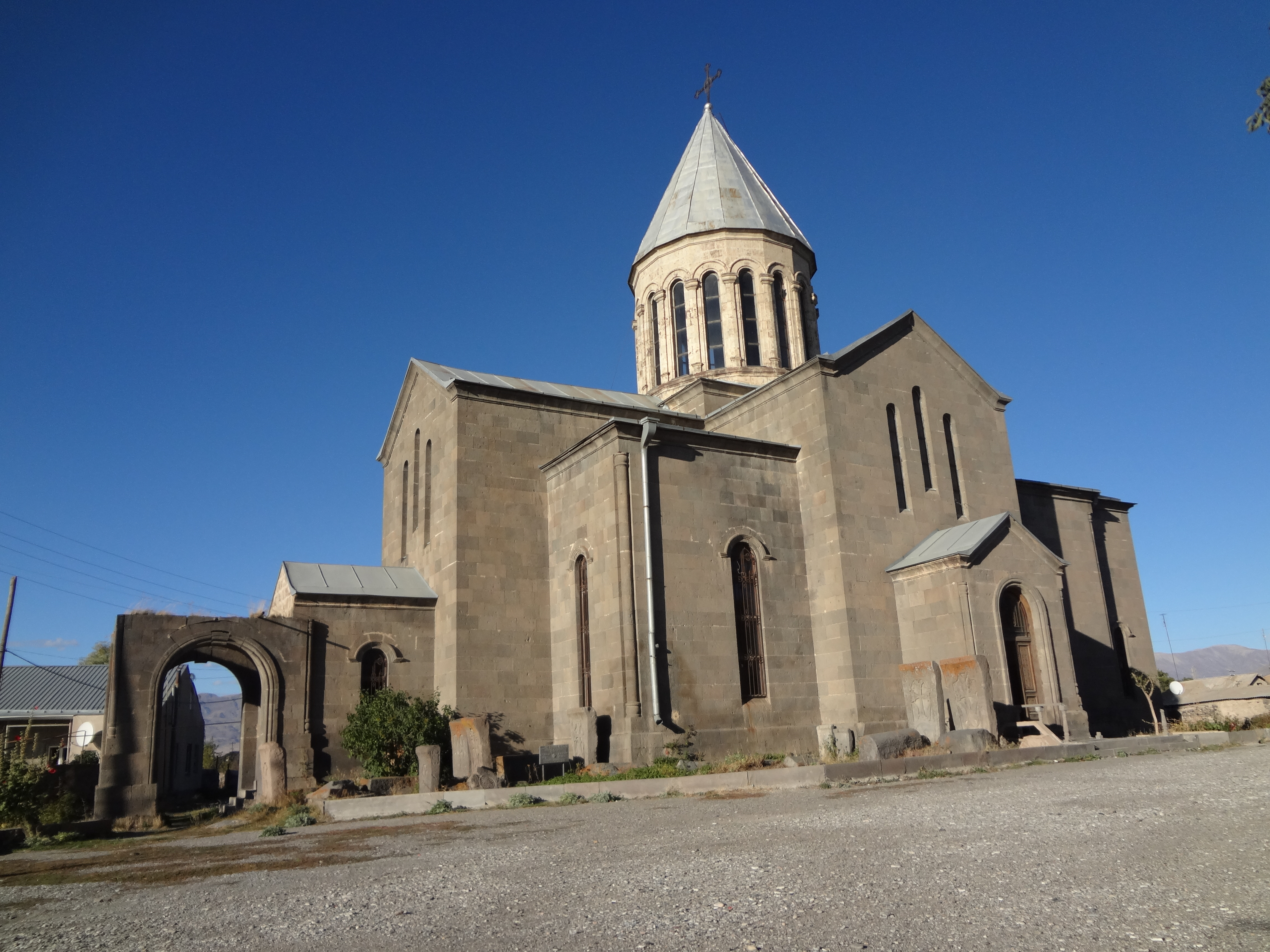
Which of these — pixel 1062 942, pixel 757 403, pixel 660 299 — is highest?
pixel 660 299

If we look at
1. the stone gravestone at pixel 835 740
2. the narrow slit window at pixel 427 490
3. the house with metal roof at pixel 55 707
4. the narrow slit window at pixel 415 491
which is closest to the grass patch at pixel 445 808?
the stone gravestone at pixel 835 740

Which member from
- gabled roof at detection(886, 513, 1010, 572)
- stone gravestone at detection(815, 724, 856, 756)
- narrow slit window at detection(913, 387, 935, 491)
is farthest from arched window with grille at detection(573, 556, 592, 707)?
narrow slit window at detection(913, 387, 935, 491)

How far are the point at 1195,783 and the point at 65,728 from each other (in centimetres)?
3610

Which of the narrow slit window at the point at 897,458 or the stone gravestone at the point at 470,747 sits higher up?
the narrow slit window at the point at 897,458

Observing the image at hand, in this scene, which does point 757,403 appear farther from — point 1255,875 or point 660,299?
point 1255,875

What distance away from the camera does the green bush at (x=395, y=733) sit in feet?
55.6

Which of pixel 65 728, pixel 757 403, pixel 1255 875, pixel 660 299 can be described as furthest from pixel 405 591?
pixel 65 728

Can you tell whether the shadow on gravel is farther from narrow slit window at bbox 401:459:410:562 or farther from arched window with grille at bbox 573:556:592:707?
narrow slit window at bbox 401:459:410:562

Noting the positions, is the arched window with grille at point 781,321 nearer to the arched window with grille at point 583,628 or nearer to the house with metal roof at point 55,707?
the arched window with grille at point 583,628

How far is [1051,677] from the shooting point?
17.3 metres

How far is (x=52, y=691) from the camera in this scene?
112ft

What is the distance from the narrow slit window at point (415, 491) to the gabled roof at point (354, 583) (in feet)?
5.70

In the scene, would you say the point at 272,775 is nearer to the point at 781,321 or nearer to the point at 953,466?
the point at 953,466

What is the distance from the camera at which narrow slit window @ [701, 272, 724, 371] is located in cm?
2525
